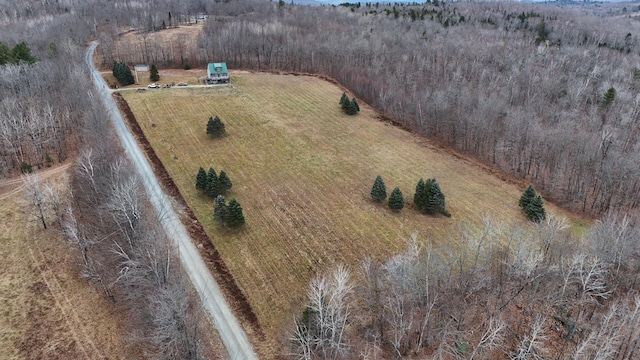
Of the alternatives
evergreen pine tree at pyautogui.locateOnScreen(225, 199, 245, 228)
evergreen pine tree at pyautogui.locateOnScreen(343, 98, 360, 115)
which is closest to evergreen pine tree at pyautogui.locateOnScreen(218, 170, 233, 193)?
evergreen pine tree at pyautogui.locateOnScreen(225, 199, 245, 228)

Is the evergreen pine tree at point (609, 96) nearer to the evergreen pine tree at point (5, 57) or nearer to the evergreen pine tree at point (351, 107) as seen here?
the evergreen pine tree at point (351, 107)

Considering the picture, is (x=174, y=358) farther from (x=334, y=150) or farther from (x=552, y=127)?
(x=552, y=127)

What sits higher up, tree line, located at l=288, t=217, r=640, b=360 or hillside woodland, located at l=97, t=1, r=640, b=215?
hillside woodland, located at l=97, t=1, r=640, b=215

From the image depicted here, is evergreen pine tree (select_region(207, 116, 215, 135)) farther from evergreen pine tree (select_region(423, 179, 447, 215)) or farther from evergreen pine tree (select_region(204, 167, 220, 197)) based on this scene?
evergreen pine tree (select_region(423, 179, 447, 215))

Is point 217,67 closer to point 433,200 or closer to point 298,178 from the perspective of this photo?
point 298,178

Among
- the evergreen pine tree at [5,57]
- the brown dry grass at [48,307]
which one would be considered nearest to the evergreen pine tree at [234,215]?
the brown dry grass at [48,307]

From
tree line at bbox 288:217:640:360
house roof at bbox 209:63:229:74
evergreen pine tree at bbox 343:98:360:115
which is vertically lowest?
tree line at bbox 288:217:640:360

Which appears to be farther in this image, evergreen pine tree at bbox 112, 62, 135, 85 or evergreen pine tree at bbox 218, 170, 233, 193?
evergreen pine tree at bbox 112, 62, 135, 85
